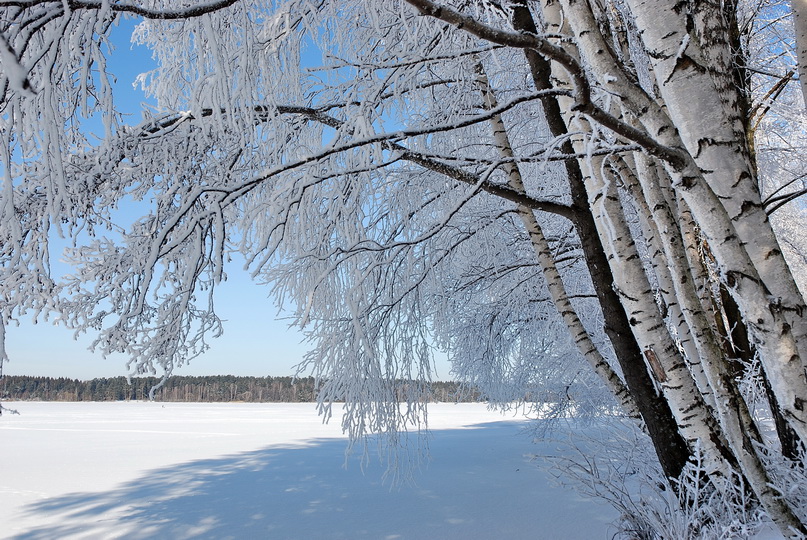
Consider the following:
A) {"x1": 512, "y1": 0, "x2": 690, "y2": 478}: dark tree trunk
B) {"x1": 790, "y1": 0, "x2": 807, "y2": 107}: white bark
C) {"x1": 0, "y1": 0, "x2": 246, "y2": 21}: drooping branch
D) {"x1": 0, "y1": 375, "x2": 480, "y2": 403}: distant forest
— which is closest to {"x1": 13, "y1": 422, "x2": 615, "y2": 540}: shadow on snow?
{"x1": 512, "y1": 0, "x2": 690, "y2": 478}: dark tree trunk

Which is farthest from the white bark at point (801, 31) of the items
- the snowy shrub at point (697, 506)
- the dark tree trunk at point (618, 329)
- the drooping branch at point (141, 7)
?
the drooping branch at point (141, 7)

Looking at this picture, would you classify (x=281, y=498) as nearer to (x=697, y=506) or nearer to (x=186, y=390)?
(x=697, y=506)

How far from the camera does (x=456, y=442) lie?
12672 mm

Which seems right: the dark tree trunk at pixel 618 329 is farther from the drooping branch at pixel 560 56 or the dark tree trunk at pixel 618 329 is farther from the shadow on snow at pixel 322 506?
the shadow on snow at pixel 322 506

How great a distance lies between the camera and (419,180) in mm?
4281

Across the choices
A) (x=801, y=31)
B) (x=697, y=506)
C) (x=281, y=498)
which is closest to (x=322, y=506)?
(x=281, y=498)

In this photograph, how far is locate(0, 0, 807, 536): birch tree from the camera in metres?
1.66

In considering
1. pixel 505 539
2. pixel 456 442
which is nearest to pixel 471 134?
pixel 505 539

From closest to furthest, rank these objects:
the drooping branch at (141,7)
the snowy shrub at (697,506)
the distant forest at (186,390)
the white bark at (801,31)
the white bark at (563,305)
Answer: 1. the drooping branch at (141,7)
2. the white bark at (801,31)
3. the snowy shrub at (697,506)
4. the white bark at (563,305)
5. the distant forest at (186,390)

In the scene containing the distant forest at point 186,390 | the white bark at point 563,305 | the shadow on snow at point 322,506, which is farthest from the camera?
the distant forest at point 186,390

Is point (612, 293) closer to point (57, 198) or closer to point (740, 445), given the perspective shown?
point (740, 445)

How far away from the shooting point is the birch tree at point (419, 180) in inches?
65.4

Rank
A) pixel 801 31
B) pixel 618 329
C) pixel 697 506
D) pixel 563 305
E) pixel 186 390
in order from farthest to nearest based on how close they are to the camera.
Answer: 1. pixel 186 390
2. pixel 563 305
3. pixel 618 329
4. pixel 697 506
5. pixel 801 31

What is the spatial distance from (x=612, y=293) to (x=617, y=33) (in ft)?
5.81
